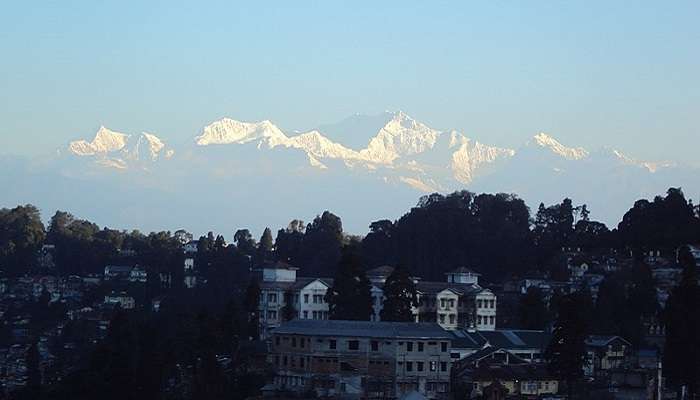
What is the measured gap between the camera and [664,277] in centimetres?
6769

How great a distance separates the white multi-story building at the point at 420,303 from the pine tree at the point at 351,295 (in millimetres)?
5001

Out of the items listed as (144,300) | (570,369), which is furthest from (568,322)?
(144,300)

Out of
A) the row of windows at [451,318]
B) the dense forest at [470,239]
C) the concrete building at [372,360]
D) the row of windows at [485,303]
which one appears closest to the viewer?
the concrete building at [372,360]

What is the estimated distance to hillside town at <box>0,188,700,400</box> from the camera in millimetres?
50562

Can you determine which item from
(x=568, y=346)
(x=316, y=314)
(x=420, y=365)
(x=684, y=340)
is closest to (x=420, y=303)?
Answer: (x=316, y=314)

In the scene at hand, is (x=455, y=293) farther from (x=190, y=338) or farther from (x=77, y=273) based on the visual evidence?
(x=77, y=273)

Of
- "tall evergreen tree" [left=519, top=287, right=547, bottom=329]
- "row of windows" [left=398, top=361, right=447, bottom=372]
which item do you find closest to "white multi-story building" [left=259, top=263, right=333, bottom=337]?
"tall evergreen tree" [left=519, top=287, right=547, bottom=329]

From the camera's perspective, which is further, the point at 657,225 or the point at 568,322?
the point at 657,225

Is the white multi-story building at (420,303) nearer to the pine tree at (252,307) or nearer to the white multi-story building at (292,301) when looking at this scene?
the white multi-story building at (292,301)

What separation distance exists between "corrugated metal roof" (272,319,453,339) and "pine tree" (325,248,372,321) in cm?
503

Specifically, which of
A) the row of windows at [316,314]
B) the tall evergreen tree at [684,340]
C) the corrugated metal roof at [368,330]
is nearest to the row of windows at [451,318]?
the row of windows at [316,314]

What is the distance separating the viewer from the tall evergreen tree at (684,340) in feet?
154

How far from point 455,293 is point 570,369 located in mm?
16072

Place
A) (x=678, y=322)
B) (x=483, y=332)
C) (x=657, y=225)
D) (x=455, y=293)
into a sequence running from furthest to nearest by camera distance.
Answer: (x=657, y=225) < (x=455, y=293) < (x=483, y=332) < (x=678, y=322)
